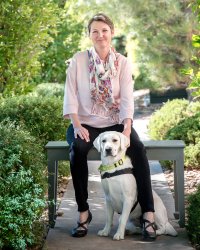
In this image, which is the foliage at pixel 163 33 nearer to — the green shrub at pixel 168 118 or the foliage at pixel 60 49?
the foliage at pixel 60 49

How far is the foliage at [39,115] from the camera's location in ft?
25.3

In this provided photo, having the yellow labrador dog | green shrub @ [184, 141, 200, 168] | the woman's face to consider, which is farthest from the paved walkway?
the woman's face

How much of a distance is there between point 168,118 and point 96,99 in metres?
5.03

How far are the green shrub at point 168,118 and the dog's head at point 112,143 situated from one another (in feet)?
16.3

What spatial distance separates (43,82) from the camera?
672 inches

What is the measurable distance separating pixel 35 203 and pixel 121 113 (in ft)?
4.31

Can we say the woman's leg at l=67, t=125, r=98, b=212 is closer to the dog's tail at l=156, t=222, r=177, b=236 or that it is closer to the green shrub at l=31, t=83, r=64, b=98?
the dog's tail at l=156, t=222, r=177, b=236

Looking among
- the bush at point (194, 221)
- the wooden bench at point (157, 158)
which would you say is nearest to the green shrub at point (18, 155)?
the wooden bench at point (157, 158)

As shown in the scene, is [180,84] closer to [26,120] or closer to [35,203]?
[26,120]

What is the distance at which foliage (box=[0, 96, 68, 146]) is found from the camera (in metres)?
7.72

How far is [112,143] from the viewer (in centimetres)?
473

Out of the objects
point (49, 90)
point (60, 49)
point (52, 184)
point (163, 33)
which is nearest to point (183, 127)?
point (52, 184)

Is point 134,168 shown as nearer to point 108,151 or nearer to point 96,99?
point 108,151

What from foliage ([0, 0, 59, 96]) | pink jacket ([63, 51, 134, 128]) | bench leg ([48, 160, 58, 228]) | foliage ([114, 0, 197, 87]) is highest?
foliage ([114, 0, 197, 87])
